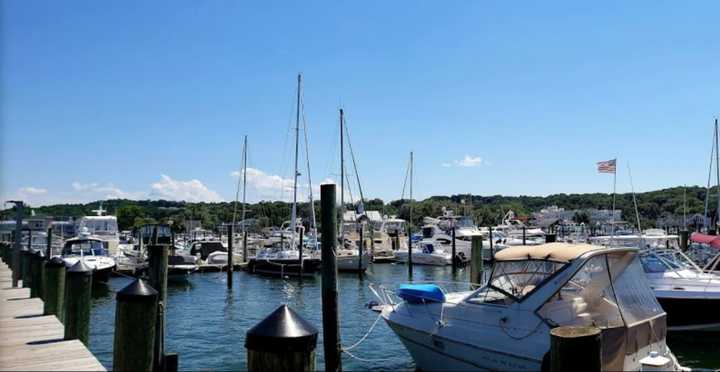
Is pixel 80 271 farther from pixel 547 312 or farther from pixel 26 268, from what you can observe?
pixel 26 268

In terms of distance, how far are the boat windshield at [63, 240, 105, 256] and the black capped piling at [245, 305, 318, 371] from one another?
3359 cm

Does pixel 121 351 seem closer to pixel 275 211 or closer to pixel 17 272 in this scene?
pixel 17 272

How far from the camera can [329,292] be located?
10062 millimetres

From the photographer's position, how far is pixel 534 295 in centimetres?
1023

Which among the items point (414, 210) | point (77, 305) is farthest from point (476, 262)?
point (414, 210)

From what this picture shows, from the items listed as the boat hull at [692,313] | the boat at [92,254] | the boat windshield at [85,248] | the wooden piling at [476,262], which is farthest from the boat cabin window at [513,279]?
the boat windshield at [85,248]

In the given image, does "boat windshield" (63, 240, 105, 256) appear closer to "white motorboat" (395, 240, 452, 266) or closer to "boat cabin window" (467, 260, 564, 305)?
"white motorboat" (395, 240, 452, 266)

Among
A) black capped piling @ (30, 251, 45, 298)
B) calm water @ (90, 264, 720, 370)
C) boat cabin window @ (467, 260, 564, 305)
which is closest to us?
boat cabin window @ (467, 260, 564, 305)

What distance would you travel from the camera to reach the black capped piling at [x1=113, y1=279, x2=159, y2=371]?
289 inches

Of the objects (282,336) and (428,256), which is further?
(428,256)

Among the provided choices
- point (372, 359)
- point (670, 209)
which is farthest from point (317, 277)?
point (670, 209)

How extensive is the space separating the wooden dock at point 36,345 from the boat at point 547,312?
633 centimetres

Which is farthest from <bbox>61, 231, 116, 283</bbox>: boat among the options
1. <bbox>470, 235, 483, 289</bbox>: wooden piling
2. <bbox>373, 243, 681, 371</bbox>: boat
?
<bbox>373, 243, 681, 371</bbox>: boat

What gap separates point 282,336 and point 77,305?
274 inches
